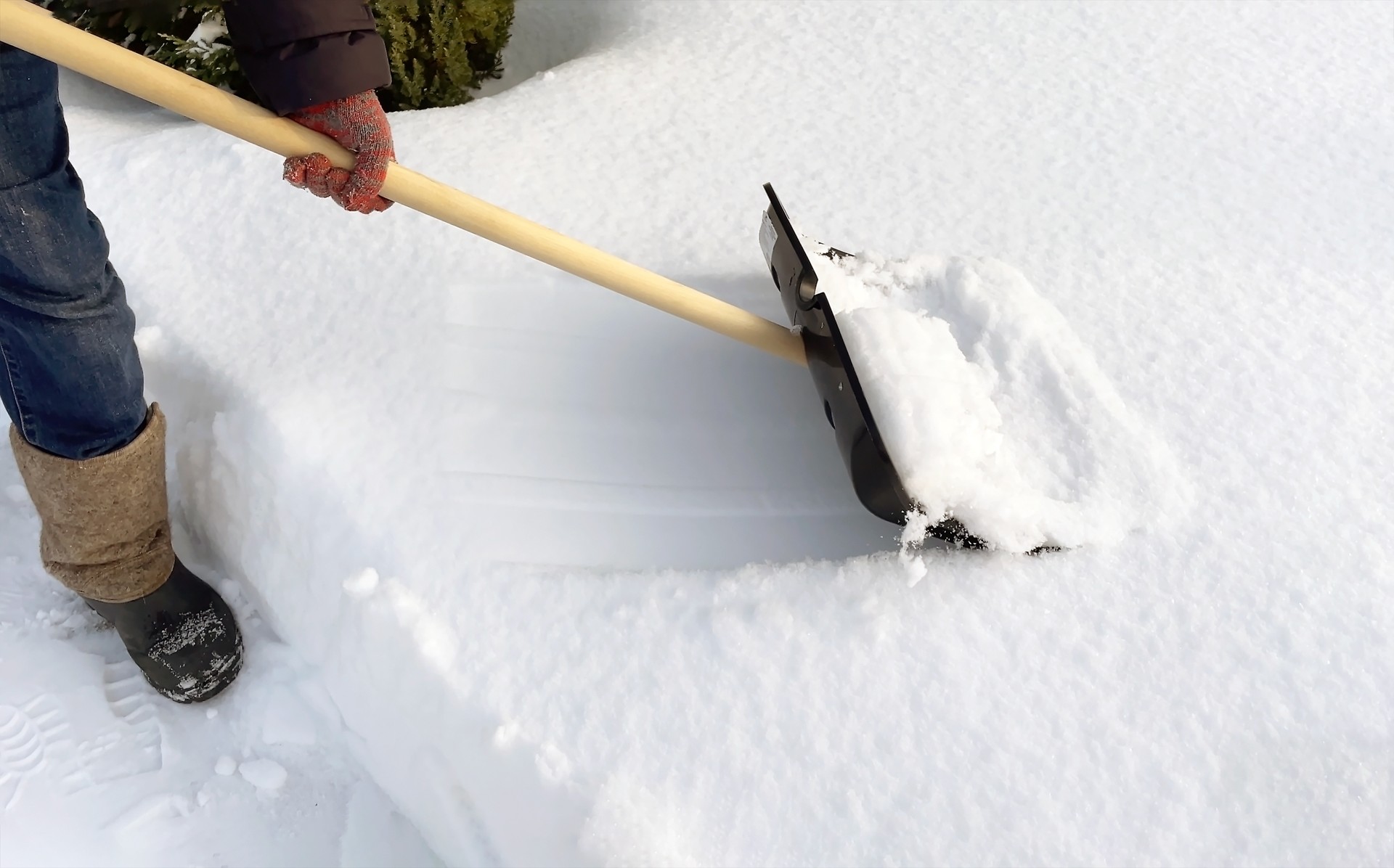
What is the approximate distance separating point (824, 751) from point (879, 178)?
105 centimetres

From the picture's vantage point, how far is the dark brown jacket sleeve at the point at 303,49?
2.61 feet

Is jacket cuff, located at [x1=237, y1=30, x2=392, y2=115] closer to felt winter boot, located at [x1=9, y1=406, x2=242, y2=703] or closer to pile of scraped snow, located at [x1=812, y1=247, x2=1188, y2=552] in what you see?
felt winter boot, located at [x1=9, y1=406, x2=242, y2=703]

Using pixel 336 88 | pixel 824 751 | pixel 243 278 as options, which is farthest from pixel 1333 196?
pixel 243 278

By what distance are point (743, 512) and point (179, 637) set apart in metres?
0.76

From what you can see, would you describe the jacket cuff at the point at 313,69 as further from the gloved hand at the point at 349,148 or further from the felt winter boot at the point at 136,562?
the felt winter boot at the point at 136,562

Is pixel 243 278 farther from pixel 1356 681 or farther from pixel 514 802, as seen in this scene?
pixel 1356 681

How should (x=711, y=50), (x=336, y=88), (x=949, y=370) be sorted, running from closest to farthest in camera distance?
(x=336, y=88)
(x=949, y=370)
(x=711, y=50)

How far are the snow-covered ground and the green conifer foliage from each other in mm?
300

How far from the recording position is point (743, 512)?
1119 millimetres

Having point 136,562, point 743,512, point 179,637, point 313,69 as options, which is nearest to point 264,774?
point 179,637

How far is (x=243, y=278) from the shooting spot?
133cm

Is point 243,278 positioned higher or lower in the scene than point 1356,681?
lower

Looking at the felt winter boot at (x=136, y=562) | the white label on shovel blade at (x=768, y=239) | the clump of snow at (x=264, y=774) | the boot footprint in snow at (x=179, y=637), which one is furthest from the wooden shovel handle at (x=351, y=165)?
the clump of snow at (x=264, y=774)

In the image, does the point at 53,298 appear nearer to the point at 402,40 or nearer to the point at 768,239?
the point at 768,239
